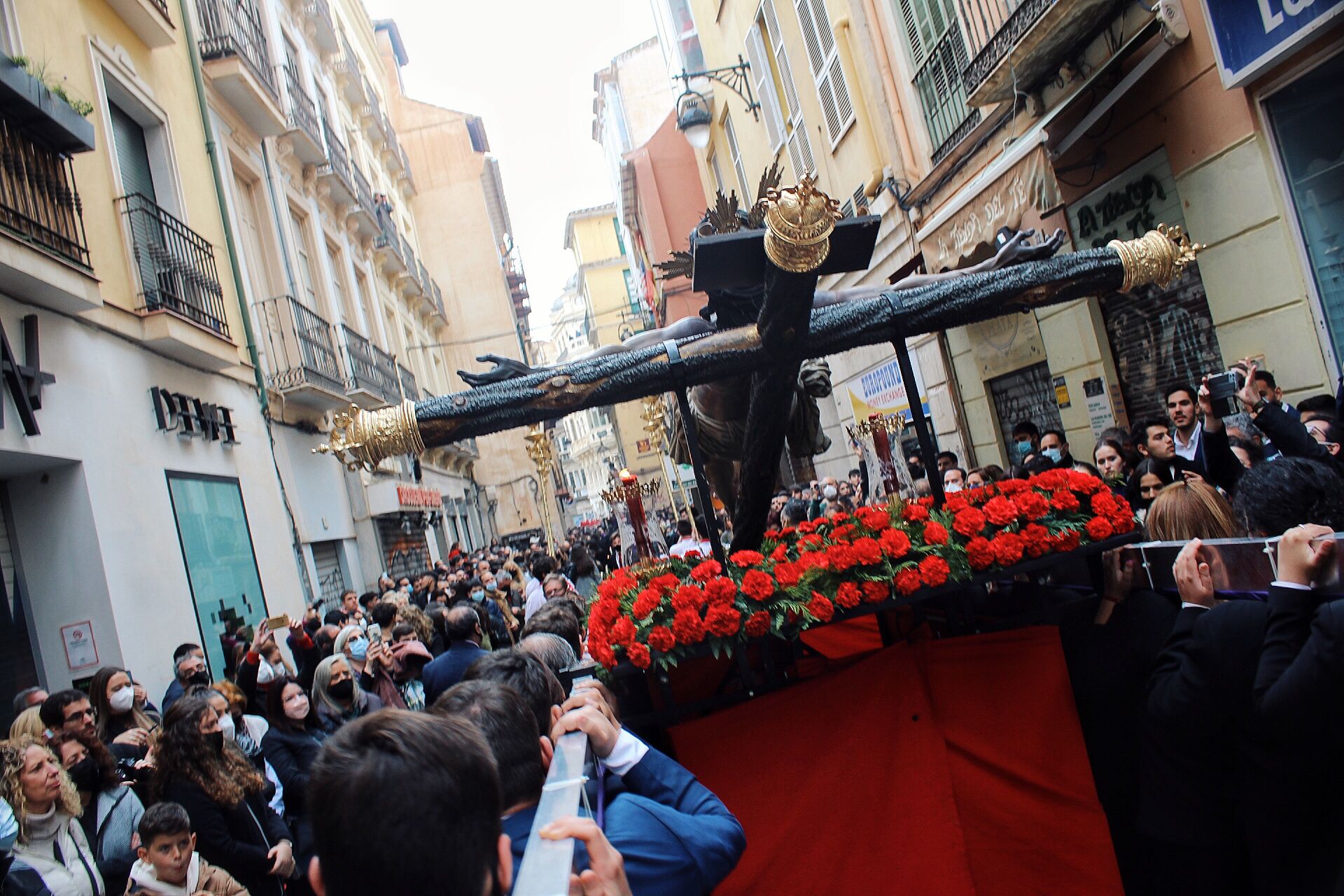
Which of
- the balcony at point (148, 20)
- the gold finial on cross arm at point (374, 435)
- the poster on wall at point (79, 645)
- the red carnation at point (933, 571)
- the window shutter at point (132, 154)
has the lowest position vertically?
the red carnation at point (933, 571)

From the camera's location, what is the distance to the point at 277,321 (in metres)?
13.3

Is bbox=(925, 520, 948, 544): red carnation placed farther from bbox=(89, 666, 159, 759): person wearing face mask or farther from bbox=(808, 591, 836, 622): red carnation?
bbox=(89, 666, 159, 759): person wearing face mask

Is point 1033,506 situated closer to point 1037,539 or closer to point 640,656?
point 1037,539

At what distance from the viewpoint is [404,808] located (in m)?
1.43

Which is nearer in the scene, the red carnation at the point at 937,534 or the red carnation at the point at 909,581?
the red carnation at the point at 909,581

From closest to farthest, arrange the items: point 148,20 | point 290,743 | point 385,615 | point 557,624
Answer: point 290,743 < point 557,624 < point 385,615 < point 148,20

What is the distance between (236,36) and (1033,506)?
45.7 ft

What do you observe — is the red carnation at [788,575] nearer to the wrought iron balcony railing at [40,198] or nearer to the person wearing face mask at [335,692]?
the person wearing face mask at [335,692]

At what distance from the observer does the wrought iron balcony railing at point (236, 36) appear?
41.6ft

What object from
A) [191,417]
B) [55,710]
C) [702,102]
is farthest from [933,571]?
[702,102]

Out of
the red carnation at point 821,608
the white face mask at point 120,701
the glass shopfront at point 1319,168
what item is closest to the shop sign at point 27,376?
the white face mask at point 120,701

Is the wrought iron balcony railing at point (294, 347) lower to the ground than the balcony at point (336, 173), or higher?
lower

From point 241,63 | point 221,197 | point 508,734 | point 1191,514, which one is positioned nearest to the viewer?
point 508,734

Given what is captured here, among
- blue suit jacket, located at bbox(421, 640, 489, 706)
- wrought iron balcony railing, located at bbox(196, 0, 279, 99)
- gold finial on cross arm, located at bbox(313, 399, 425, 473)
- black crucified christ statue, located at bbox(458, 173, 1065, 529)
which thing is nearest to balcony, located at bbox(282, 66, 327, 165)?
wrought iron balcony railing, located at bbox(196, 0, 279, 99)
